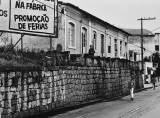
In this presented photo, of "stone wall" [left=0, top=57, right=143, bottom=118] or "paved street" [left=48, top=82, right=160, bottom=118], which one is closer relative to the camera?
"stone wall" [left=0, top=57, right=143, bottom=118]

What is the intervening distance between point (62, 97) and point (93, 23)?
13.1 meters

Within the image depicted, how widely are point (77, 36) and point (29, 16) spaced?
10170mm

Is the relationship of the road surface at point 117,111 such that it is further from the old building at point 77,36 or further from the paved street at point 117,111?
the old building at point 77,36

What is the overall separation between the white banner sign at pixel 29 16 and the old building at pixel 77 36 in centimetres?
143

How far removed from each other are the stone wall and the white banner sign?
1942 mm

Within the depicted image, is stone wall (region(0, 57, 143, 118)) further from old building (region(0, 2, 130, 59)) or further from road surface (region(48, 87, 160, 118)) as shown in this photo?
old building (region(0, 2, 130, 59))

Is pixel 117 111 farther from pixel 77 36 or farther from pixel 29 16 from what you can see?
pixel 77 36

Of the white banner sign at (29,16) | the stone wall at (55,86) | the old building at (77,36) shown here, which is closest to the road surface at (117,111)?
the stone wall at (55,86)

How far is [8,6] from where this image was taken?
13.2m

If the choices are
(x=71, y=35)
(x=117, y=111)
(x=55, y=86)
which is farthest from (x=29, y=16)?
(x=71, y=35)

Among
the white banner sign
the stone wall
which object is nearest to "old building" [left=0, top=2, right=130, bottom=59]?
the white banner sign

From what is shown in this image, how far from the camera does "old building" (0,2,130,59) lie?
2047 cm

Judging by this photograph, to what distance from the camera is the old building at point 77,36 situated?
67.2ft

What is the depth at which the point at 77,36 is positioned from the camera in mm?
24219
